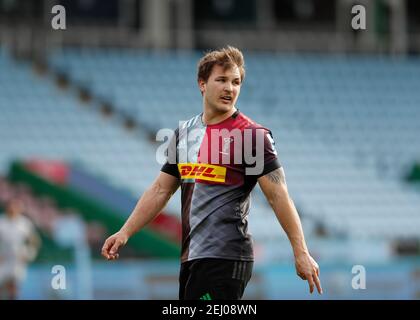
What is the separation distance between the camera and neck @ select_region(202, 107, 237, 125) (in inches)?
196

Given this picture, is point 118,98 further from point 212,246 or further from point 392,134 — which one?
point 212,246

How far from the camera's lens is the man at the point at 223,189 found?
479cm

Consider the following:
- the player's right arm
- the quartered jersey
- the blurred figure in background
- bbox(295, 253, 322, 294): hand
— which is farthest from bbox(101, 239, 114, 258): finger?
the blurred figure in background

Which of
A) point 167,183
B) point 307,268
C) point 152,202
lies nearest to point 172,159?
point 167,183

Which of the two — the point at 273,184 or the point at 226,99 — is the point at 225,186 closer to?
the point at 273,184

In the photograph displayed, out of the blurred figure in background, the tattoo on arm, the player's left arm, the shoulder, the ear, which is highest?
the ear

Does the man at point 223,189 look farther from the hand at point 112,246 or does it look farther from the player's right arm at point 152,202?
the player's right arm at point 152,202

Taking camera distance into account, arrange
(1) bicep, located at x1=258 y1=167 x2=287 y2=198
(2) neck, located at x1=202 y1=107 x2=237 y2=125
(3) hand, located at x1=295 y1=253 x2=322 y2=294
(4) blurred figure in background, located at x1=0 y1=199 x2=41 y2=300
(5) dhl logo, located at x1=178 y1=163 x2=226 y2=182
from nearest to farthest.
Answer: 1. (3) hand, located at x1=295 y1=253 x2=322 y2=294
2. (1) bicep, located at x1=258 y1=167 x2=287 y2=198
3. (5) dhl logo, located at x1=178 y1=163 x2=226 y2=182
4. (2) neck, located at x1=202 y1=107 x2=237 y2=125
5. (4) blurred figure in background, located at x1=0 y1=199 x2=41 y2=300

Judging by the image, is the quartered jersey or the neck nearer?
the quartered jersey

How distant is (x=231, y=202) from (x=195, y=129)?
46 centimetres

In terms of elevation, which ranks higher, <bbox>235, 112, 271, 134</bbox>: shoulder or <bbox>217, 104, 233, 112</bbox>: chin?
<bbox>217, 104, 233, 112</bbox>: chin

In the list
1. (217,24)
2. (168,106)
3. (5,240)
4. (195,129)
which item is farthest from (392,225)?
(195,129)

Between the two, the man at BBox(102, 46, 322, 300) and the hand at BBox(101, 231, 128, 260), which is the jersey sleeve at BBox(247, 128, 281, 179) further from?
the hand at BBox(101, 231, 128, 260)

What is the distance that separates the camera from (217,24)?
22.7 metres
